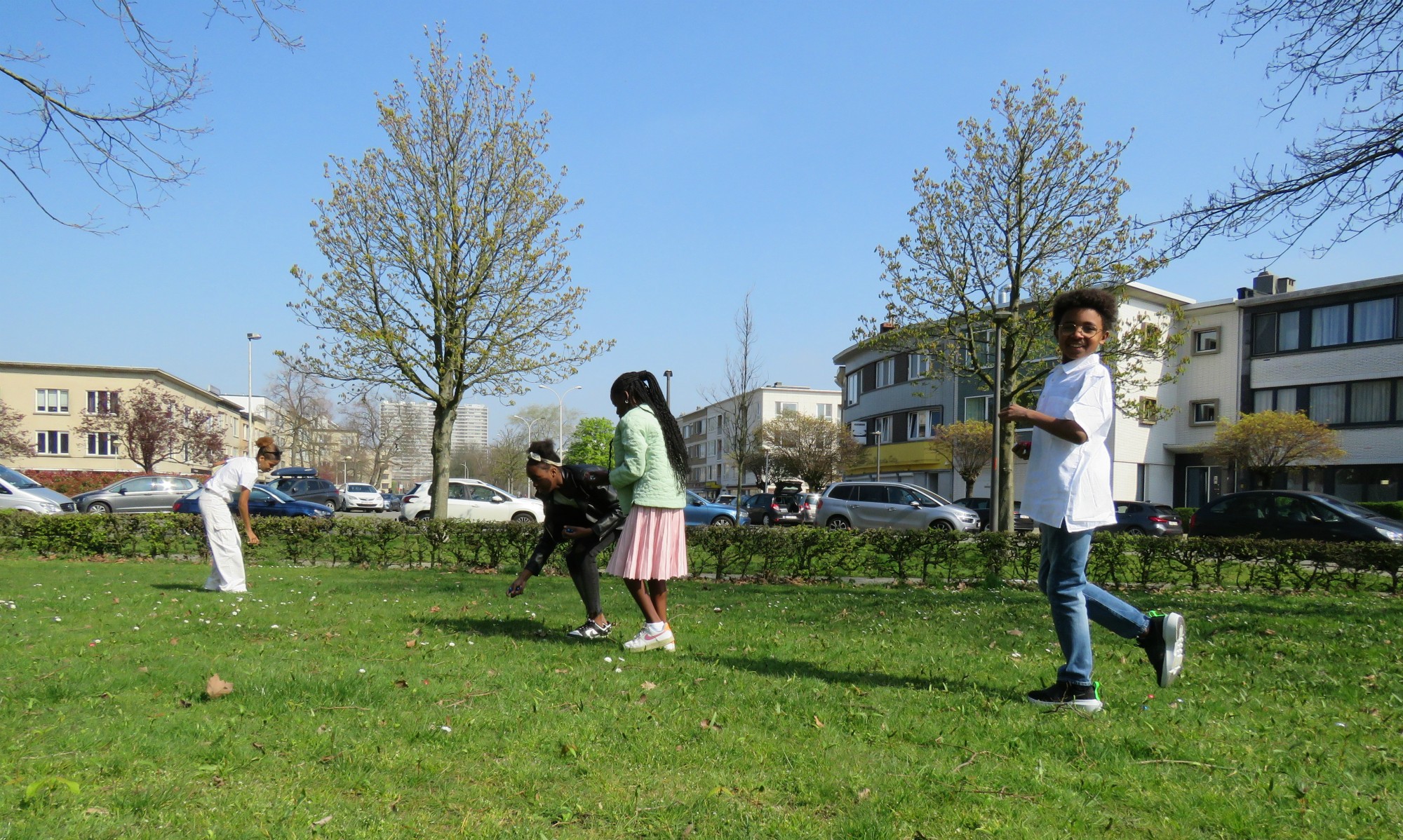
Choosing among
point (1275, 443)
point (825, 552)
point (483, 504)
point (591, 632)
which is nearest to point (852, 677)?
point (591, 632)

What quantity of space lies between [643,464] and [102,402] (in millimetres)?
65458

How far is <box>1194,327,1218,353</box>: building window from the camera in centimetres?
3941

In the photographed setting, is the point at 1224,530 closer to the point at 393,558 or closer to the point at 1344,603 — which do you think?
the point at 1344,603

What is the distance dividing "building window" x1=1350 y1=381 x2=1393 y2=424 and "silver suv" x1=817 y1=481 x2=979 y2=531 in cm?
1906

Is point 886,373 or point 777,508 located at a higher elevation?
point 886,373

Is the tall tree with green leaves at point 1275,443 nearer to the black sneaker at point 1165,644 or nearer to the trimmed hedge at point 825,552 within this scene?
the trimmed hedge at point 825,552

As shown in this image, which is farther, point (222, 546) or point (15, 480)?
point (15, 480)

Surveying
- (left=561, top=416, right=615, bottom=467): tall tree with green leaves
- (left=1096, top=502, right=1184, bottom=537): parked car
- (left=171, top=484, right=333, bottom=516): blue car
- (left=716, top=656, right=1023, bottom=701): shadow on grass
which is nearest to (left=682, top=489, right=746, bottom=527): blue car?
(left=171, top=484, right=333, bottom=516): blue car

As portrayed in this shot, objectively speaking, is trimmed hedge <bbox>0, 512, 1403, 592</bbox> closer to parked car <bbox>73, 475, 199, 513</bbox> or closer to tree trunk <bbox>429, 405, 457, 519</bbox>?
tree trunk <bbox>429, 405, 457, 519</bbox>

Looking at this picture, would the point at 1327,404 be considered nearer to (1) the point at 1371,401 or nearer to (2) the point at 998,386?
(1) the point at 1371,401

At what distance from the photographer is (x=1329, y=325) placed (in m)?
36.4

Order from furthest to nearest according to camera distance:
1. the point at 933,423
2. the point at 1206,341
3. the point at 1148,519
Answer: the point at 933,423 → the point at 1206,341 → the point at 1148,519

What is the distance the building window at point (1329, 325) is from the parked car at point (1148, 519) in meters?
15.1

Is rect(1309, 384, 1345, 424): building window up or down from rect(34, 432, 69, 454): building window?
up
